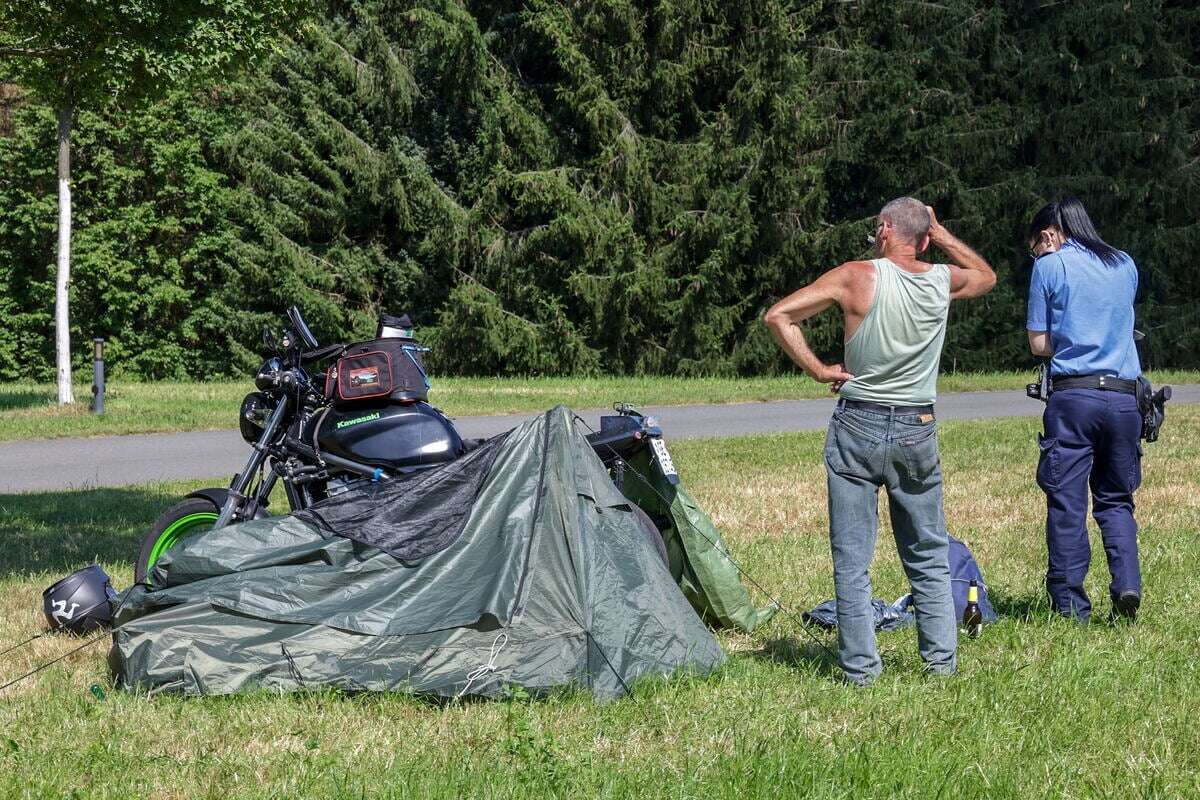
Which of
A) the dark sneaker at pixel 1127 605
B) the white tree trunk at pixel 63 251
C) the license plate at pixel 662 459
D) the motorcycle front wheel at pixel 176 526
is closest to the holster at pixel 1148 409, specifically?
the dark sneaker at pixel 1127 605

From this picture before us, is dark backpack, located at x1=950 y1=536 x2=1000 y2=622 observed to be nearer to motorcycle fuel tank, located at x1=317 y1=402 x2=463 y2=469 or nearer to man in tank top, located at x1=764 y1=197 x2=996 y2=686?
man in tank top, located at x1=764 y1=197 x2=996 y2=686

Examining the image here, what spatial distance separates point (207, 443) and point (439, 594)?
961 centimetres

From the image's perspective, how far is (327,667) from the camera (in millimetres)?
4668

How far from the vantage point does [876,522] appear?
182 inches

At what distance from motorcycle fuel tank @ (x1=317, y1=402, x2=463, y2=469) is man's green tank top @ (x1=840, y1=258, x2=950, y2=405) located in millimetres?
1910

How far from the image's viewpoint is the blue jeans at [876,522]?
4.57 meters

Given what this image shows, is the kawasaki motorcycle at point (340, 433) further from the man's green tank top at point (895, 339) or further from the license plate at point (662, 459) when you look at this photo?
the man's green tank top at point (895, 339)

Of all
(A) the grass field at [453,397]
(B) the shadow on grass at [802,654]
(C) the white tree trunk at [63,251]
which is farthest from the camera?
(C) the white tree trunk at [63,251]

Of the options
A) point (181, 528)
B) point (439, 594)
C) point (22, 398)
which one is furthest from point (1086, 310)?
point (22, 398)

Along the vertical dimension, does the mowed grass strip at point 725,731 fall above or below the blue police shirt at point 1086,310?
below

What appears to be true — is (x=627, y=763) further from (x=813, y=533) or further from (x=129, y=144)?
(x=129, y=144)

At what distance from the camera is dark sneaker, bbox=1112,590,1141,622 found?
555 centimetres

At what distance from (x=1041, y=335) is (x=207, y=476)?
7894mm

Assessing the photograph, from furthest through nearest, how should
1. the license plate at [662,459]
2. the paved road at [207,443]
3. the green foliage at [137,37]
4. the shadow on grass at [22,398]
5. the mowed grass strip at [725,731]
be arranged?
the shadow on grass at [22,398], the paved road at [207,443], the green foliage at [137,37], the license plate at [662,459], the mowed grass strip at [725,731]
